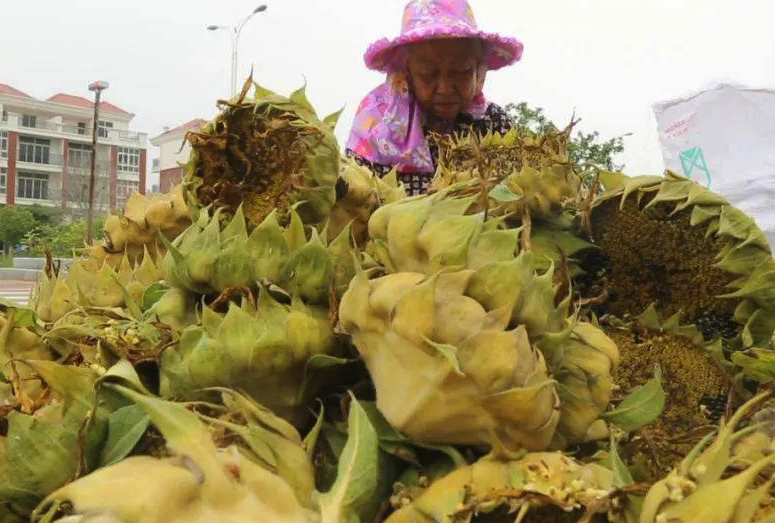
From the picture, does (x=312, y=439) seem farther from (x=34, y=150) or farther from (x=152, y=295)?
(x=34, y=150)

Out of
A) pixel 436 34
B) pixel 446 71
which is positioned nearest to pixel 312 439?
pixel 436 34

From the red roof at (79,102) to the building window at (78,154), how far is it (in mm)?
2490

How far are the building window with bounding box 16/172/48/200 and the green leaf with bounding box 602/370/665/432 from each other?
47469 mm

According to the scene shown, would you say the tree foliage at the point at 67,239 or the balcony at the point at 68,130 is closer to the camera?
the tree foliage at the point at 67,239

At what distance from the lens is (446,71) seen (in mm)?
2621

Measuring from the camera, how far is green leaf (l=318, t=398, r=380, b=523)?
69 centimetres

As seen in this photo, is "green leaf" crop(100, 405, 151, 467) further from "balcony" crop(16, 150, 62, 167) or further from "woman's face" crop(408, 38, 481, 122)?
"balcony" crop(16, 150, 62, 167)

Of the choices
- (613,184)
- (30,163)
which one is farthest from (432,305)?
(30,163)

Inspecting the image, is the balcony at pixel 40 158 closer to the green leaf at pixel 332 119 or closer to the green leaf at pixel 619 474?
the green leaf at pixel 332 119

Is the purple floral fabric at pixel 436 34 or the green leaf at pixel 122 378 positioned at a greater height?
the purple floral fabric at pixel 436 34

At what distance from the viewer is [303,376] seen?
0.87 metres

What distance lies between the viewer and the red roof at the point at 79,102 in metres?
47.0

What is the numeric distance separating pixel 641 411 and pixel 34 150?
48487mm

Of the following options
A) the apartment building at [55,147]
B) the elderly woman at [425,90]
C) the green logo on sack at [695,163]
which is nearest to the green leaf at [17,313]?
the elderly woman at [425,90]
